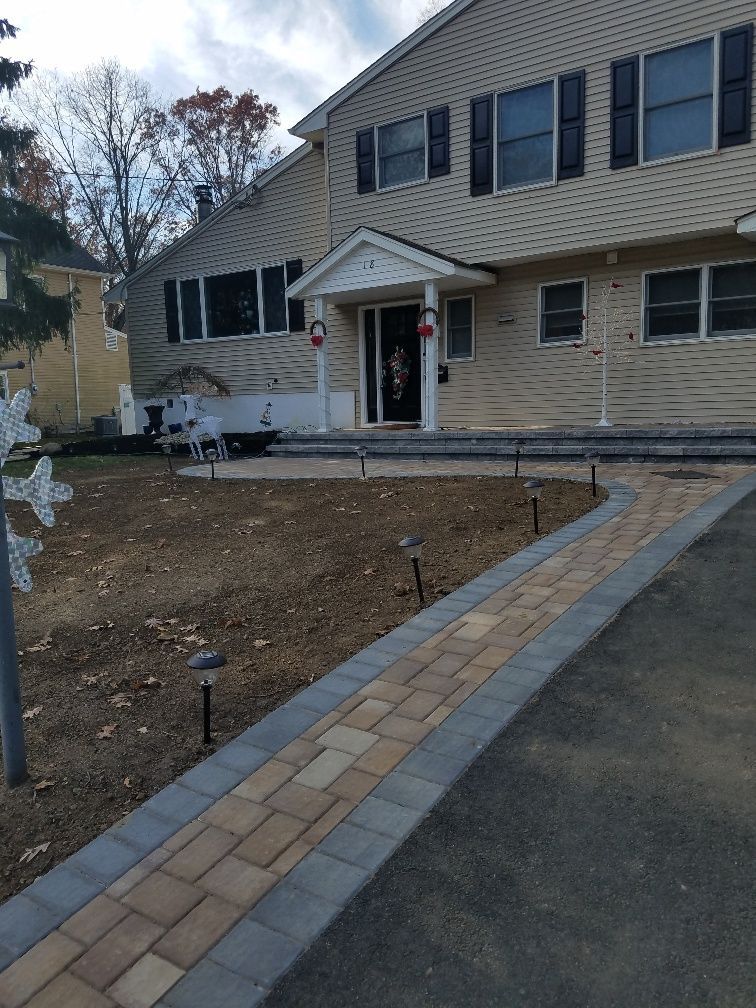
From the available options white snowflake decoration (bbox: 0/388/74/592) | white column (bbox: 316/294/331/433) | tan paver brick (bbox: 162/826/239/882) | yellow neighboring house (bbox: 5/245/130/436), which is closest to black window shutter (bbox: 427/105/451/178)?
white column (bbox: 316/294/331/433)

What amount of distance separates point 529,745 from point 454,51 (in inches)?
535

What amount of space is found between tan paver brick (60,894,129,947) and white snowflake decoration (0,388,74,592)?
4.03ft

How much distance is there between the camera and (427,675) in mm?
3428

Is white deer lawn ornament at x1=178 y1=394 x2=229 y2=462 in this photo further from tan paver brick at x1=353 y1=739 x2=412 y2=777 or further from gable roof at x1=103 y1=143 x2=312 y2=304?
tan paver brick at x1=353 y1=739 x2=412 y2=777

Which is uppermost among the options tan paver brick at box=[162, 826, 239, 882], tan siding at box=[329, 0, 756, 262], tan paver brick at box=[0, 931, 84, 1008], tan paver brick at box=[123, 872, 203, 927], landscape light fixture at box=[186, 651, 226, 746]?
tan siding at box=[329, 0, 756, 262]

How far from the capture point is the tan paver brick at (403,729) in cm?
286

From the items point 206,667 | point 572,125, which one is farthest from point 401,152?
point 206,667

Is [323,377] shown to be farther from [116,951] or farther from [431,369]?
[116,951]

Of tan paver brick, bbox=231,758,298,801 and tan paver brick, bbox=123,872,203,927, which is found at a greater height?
tan paver brick, bbox=231,758,298,801

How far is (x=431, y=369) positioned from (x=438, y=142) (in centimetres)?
431

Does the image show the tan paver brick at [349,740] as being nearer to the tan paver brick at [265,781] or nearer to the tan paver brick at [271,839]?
the tan paver brick at [265,781]

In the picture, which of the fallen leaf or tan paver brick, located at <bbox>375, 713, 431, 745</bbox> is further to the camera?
tan paver brick, located at <bbox>375, 713, 431, 745</bbox>

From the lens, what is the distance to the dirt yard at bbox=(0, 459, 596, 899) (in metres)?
2.80

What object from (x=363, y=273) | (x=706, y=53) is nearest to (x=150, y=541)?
(x=363, y=273)
